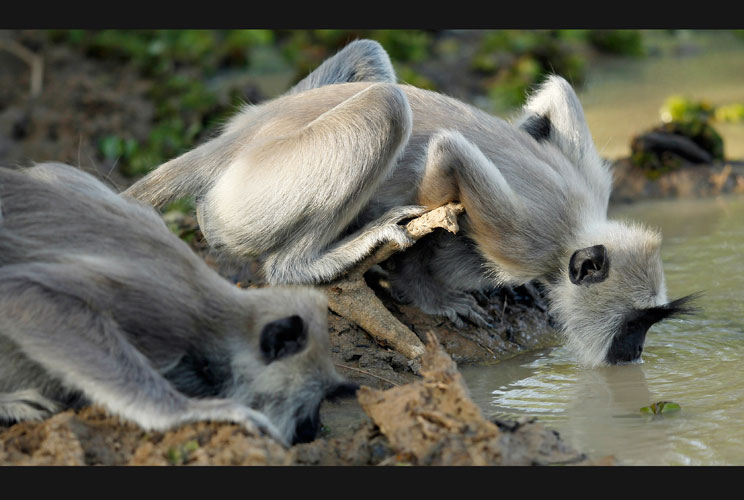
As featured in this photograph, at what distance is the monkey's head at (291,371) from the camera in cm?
369

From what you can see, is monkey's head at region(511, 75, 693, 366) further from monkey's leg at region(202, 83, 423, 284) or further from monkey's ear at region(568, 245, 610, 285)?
monkey's leg at region(202, 83, 423, 284)

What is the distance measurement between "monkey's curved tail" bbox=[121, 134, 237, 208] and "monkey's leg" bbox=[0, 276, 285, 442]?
1820mm

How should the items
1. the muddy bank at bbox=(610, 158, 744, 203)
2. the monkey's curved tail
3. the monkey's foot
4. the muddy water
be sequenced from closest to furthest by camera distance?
the muddy water, the monkey's curved tail, the monkey's foot, the muddy bank at bbox=(610, 158, 744, 203)

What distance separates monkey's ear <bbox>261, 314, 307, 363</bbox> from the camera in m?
3.64

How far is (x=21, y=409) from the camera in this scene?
385 cm

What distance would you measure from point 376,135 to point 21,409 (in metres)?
2.07

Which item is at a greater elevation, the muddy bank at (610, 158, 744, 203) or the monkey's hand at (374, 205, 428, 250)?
the muddy bank at (610, 158, 744, 203)

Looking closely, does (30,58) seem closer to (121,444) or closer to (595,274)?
(595,274)

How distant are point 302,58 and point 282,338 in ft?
28.4

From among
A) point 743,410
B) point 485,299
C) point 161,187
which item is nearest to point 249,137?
point 161,187

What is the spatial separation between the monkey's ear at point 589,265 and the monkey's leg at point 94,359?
2137 mm

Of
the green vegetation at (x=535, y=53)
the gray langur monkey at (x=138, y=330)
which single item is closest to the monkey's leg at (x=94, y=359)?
the gray langur monkey at (x=138, y=330)

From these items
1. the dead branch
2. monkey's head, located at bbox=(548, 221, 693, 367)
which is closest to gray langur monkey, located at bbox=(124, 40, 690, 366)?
monkey's head, located at bbox=(548, 221, 693, 367)

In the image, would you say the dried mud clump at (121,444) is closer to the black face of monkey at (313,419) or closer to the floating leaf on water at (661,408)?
the black face of monkey at (313,419)
